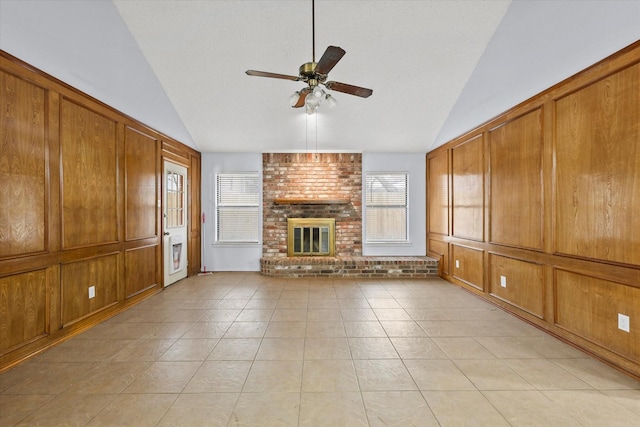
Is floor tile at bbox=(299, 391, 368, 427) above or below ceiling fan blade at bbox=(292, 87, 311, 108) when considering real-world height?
below

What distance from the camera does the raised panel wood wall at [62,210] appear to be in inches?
93.4

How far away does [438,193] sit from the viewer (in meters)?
5.60

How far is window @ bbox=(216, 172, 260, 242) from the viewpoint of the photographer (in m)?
6.00

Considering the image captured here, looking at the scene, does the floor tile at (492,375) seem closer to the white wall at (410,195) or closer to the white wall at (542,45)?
the white wall at (542,45)

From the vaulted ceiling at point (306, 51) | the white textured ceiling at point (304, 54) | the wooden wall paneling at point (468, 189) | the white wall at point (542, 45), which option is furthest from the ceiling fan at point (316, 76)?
the wooden wall paneling at point (468, 189)

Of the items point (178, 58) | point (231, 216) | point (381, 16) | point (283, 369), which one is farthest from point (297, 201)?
point (283, 369)

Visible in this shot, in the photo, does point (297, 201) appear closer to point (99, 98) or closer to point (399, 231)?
point (399, 231)

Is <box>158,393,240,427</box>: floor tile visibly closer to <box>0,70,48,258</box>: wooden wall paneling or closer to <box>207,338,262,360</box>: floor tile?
<box>207,338,262,360</box>: floor tile

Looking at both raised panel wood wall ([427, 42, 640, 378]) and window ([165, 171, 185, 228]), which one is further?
window ([165, 171, 185, 228])

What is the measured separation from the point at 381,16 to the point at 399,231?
393 cm

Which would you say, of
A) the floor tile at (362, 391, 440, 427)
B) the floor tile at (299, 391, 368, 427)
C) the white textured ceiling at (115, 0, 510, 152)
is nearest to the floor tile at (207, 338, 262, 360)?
the floor tile at (299, 391, 368, 427)

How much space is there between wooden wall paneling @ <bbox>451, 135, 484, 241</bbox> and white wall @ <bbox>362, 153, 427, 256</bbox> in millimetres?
1064

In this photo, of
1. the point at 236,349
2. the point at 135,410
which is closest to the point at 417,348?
the point at 236,349

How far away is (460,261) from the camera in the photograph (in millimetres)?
4828
